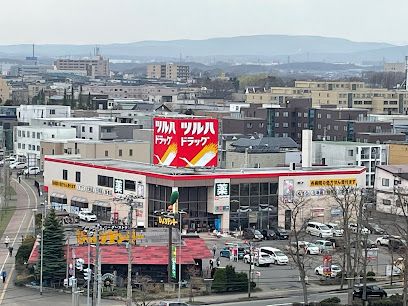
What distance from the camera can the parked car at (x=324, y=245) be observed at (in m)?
22.7

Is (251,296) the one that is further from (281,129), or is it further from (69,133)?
(281,129)

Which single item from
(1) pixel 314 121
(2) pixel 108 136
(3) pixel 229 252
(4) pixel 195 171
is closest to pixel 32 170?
(2) pixel 108 136

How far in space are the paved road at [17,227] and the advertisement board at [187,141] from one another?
3478mm

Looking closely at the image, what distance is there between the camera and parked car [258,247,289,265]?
2130 cm

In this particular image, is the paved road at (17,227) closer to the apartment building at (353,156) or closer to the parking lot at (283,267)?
the parking lot at (283,267)

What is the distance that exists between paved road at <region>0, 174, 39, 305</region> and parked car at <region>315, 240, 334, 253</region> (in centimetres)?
606

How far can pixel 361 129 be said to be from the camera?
128ft

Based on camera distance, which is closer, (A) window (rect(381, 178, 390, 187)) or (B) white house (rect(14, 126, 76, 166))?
(A) window (rect(381, 178, 390, 187))

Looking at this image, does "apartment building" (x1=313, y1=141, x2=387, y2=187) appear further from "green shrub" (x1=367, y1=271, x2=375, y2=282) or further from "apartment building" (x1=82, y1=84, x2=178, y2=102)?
"apartment building" (x1=82, y1=84, x2=178, y2=102)

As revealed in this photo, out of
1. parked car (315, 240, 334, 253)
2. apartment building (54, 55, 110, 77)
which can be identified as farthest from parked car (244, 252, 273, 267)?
apartment building (54, 55, 110, 77)

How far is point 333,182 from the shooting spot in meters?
26.6

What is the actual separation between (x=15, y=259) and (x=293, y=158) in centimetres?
1237

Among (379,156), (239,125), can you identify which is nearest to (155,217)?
(379,156)

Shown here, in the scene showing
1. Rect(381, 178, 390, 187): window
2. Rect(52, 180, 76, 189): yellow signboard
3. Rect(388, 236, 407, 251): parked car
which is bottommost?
Rect(388, 236, 407, 251): parked car
